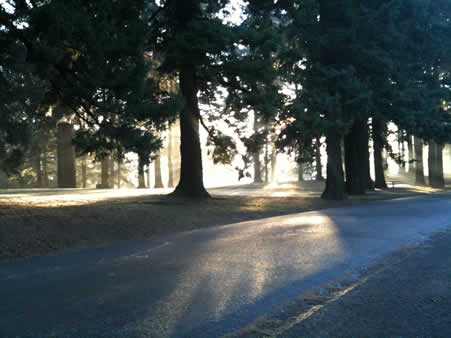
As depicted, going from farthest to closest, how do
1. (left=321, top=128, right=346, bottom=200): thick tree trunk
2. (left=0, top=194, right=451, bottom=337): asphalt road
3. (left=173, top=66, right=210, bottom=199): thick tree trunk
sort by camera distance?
(left=321, top=128, right=346, bottom=200): thick tree trunk → (left=173, top=66, right=210, bottom=199): thick tree trunk → (left=0, top=194, right=451, bottom=337): asphalt road

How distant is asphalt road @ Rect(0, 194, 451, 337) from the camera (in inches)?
175

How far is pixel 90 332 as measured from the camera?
420cm

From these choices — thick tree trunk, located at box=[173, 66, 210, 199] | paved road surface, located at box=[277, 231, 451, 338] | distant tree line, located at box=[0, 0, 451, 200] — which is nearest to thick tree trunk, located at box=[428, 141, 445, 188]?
distant tree line, located at box=[0, 0, 451, 200]

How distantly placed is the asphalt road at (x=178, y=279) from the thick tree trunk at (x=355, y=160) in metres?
16.9

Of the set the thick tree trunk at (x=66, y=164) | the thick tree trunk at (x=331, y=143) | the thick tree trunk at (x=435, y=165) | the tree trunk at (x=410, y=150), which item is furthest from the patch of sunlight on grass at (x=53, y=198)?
the thick tree trunk at (x=435, y=165)

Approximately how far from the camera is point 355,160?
2833 centimetres

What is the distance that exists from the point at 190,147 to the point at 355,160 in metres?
13.5

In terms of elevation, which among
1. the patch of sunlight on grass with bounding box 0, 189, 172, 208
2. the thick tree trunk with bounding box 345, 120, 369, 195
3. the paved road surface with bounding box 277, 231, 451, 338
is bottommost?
the paved road surface with bounding box 277, 231, 451, 338

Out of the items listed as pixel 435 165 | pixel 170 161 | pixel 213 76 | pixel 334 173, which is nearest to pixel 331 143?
pixel 334 173

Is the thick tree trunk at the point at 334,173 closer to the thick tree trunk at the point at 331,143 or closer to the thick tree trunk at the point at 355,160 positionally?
the thick tree trunk at the point at 331,143

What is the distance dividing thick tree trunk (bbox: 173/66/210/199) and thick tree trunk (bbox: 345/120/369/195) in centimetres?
1261

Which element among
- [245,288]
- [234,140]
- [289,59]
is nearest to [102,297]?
[245,288]

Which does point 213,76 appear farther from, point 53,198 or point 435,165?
point 435,165

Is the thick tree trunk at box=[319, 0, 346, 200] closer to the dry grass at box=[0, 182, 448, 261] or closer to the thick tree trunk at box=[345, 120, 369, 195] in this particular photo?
the thick tree trunk at box=[345, 120, 369, 195]
